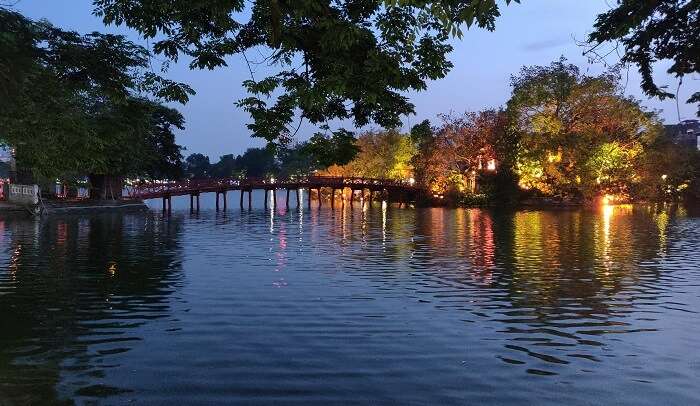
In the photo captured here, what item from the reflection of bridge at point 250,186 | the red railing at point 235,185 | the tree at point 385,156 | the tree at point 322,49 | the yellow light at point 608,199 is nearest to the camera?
the tree at point 322,49

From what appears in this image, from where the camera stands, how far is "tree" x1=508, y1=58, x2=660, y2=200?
60562 millimetres

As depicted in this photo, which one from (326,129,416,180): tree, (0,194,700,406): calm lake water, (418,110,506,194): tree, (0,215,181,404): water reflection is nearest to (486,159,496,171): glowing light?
(418,110,506,194): tree

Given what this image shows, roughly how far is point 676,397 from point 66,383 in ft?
26.1

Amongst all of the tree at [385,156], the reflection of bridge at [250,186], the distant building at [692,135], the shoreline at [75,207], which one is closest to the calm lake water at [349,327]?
the shoreline at [75,207]

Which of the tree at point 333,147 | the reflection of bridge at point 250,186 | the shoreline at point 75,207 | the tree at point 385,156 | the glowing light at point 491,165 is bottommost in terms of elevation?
the shoreline at point 75,207

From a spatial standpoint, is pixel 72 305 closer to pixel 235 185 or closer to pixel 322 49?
pixel 322 49

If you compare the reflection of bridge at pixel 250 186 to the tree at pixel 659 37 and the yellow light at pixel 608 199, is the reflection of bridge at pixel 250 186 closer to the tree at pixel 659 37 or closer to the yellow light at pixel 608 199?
the yellow light at pixel 608 199

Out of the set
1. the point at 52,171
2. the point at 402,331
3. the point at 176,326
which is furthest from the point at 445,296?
the point at 52,171

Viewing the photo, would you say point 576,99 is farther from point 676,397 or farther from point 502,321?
point 676,397

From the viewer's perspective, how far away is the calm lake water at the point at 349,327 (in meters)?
8.17

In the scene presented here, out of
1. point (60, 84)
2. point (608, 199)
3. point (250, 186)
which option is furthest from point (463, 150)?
point (60, 84)

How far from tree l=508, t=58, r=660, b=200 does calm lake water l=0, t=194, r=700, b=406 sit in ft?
124

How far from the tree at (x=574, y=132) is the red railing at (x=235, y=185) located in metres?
19.9

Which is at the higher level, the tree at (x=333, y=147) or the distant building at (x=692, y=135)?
the distant building at (x=692, y=135)
